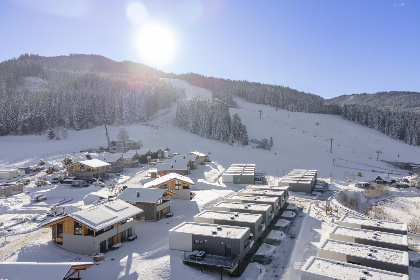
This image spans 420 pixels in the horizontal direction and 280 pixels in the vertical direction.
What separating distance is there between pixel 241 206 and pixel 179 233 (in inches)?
405

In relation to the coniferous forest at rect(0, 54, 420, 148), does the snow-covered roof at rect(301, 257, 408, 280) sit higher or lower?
lower

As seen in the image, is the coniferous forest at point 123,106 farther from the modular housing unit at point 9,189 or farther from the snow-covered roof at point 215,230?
the snow-covered roof at point 215,230

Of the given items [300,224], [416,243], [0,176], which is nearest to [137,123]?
[0,176]

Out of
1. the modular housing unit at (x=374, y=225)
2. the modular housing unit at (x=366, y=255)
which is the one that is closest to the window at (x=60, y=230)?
the modular housing unit at (x=366, y=255)

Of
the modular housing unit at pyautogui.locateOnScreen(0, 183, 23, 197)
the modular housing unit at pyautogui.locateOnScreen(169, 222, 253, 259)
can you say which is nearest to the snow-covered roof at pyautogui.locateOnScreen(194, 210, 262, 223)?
the modular housing unit at pyautogui.locateOnScreen(169, 222, 253, 259)

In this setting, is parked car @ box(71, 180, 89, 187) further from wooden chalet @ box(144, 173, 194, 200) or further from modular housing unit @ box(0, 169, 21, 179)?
wooden chalet @ box(144, 173, 194, 200)

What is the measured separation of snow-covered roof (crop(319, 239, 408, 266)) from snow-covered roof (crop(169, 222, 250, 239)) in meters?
6.52

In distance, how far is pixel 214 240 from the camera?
24781 mm

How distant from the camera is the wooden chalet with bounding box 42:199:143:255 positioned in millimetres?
25891

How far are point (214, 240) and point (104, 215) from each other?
34.2 ft

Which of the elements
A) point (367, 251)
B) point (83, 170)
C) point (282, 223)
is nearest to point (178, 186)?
point (282, 223)

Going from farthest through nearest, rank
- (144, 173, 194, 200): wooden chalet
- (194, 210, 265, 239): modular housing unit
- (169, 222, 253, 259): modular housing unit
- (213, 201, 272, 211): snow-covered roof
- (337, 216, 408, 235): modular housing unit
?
1. (144, 173, 194, 200): wooden chalet
2. (213, 201, 272, 211): snow-covered roof
3. (337, 216, 408, 235): modular housing unit
4. (194, 210, 265, 239): modular housing unit
5. (169, 222, 253, 259): modular housing unit

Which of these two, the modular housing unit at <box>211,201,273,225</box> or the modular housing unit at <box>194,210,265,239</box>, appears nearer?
the modular housing unit at <box>194,210,265,239</box>

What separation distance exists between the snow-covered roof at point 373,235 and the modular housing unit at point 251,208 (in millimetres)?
7079
